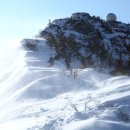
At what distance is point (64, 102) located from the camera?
9117 millimetres

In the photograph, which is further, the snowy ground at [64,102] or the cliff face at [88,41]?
the cliff face at [88,41]

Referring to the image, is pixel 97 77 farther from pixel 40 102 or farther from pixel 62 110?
pixel 62 110

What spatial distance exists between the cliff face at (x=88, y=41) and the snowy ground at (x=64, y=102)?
563 cm

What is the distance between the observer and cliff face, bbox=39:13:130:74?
23.6m

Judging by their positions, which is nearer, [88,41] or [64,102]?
[64,102]

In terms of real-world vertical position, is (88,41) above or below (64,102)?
above

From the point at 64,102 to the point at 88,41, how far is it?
22.7 meters

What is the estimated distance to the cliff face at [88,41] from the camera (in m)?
23.6

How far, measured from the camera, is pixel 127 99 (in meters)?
7.57

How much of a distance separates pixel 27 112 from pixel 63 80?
3521 mm

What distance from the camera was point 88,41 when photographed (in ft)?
103

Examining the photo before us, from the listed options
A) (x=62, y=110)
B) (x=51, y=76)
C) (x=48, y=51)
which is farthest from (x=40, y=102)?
(x=48, y=51)

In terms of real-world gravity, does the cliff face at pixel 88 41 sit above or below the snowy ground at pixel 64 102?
above

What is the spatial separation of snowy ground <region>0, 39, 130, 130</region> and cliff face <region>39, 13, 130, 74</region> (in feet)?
18.5
